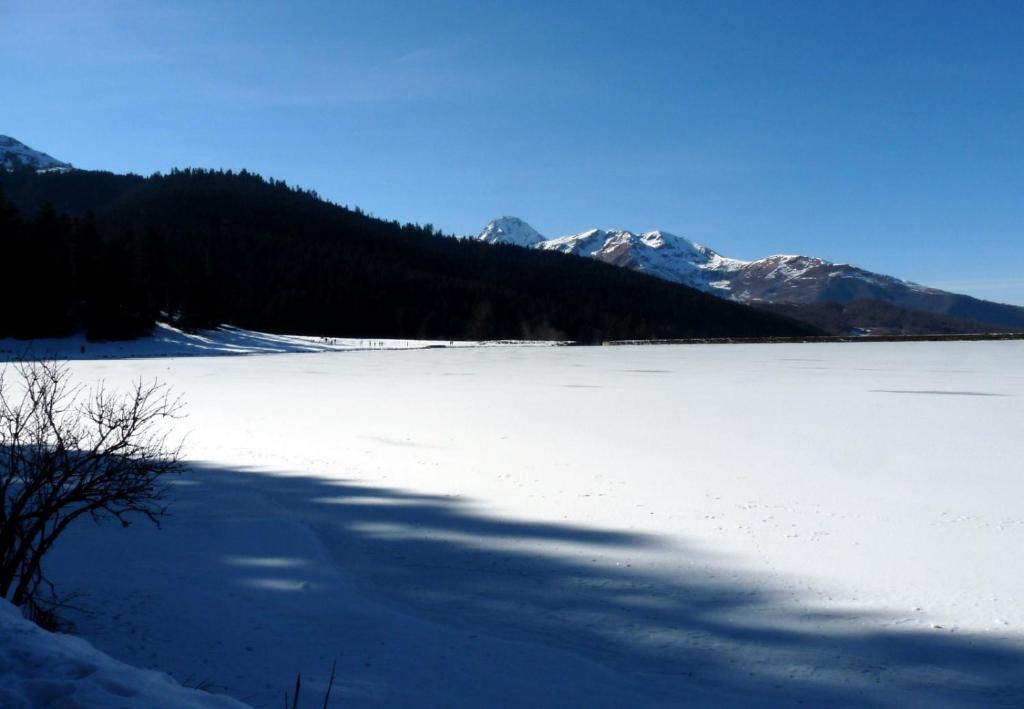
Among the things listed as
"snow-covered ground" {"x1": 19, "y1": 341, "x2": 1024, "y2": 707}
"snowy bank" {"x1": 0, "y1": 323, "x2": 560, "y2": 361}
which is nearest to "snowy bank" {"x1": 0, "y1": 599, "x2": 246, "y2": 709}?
"snow-covered ground" {"x1": 19, "y1": 341, "x2": 1024, "y2": 707}

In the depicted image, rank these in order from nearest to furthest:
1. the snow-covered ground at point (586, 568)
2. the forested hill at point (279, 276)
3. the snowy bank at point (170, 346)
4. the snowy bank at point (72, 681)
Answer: the snowy bank at point (72, 681) → the snow-covered ground at point (586, 568) → the snowy bank at point (170, 346) → the forested hill at point (279, 276)

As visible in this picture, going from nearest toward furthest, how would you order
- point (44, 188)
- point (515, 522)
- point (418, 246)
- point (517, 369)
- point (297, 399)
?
point (515, 522), point (297, 399), point (517, 369), point (418, 246), point (44, 188)

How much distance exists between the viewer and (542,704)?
13.1ft

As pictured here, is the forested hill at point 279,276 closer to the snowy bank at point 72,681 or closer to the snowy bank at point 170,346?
the snowy bank at point 170,346

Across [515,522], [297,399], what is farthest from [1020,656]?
[297,399]

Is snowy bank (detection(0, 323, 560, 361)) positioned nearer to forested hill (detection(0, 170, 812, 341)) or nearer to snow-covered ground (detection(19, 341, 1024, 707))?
forested hill (detection(0, 170, 812, 341))

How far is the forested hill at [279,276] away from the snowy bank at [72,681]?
1802 inches

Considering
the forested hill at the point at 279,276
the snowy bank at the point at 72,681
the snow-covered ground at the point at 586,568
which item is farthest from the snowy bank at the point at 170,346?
the snowy bank at the point at 72,681

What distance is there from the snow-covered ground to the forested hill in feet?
129

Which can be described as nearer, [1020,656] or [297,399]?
[1020,656]

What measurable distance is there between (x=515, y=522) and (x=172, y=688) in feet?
14.9

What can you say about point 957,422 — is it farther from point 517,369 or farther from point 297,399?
point 517,369

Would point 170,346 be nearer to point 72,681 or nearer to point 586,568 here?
point 586,568

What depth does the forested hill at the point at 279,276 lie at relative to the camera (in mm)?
44844
